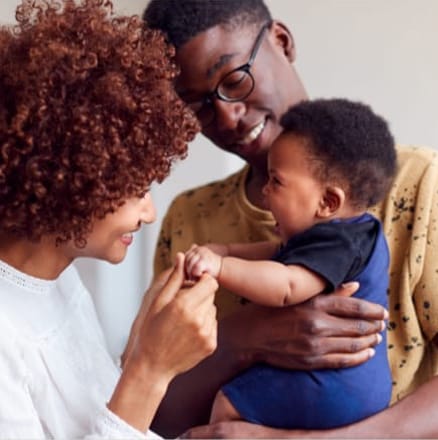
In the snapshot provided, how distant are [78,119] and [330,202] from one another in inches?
19.6

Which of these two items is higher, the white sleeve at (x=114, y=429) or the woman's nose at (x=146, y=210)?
the woman's nose at (x=146, y=210)

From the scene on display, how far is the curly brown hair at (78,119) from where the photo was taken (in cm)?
93

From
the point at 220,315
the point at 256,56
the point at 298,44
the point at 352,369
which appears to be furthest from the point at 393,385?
the point at 298,44

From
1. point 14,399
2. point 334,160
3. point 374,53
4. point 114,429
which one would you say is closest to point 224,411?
point 114,429

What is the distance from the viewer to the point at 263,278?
1.11 m

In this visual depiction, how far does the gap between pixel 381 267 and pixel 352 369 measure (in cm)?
19

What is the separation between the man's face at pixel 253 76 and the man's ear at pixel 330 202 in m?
0.31

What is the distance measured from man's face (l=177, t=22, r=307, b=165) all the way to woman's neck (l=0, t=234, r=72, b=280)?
50cm

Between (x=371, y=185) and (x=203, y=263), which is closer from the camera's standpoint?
(x=203, y=263)

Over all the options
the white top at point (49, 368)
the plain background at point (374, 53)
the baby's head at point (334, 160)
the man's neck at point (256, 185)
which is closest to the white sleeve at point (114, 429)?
the white top at point (49, 368)

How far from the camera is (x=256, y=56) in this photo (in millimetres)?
1408

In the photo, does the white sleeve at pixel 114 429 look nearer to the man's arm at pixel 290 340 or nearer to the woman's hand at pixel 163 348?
the woman's hand at pixel 163 348

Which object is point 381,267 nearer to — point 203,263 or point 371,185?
point 371,185

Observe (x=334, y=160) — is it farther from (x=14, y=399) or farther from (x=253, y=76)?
(x=14, y=399)
